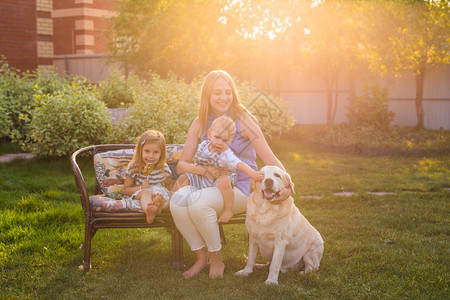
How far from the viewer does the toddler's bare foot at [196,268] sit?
3633 millimetres

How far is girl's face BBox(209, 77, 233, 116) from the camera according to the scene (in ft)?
13.1

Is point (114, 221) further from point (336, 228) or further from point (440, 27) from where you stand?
point (440, 27)

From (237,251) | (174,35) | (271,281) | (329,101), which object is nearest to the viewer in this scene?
(271,281)

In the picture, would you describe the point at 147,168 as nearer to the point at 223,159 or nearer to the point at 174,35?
the point at 223,159

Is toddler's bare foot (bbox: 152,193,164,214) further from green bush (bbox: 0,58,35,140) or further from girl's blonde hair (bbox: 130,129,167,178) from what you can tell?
green bush (bbox: 0,58,35,140)

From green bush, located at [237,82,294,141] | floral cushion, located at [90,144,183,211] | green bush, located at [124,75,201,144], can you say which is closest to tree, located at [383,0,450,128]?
green bush, located at [237,82,294,141]

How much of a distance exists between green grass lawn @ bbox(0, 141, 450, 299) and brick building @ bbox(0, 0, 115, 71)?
23.6ft

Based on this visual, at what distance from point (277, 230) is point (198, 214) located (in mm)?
641

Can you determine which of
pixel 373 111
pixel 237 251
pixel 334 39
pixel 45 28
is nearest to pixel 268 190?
pixel 237 251

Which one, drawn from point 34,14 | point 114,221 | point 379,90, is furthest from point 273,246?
point 34,14

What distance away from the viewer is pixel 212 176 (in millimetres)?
3730

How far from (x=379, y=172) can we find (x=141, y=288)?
245 inches

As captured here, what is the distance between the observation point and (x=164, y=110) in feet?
27.6

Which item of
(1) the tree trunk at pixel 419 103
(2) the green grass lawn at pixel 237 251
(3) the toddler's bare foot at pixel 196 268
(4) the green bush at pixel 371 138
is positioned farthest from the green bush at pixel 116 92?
(1) the tree trunk at pixel 419 103
